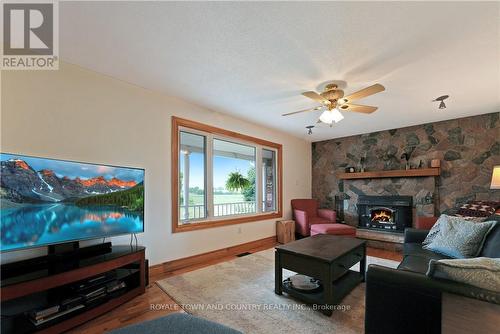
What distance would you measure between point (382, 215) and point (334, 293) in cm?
318

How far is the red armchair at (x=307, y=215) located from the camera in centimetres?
460

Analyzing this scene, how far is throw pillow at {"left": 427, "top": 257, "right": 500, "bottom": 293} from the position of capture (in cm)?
108

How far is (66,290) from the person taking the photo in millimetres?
1848

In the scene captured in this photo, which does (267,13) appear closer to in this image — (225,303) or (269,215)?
(225,303)

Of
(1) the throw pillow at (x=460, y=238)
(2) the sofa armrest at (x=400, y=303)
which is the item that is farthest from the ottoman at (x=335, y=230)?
(2) the sofa armrest at (x=400, y=303)

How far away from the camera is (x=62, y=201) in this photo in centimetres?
191

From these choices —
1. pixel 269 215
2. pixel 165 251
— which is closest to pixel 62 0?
pixel 165 251

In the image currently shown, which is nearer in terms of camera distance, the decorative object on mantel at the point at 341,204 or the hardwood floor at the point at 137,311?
the hardwood floor at the point at 137,311

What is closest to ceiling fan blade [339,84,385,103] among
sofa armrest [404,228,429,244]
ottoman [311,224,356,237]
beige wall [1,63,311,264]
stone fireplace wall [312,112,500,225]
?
sofa armrest [404,228,429,244]

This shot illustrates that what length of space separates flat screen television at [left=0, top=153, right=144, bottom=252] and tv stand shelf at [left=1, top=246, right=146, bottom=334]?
192 millimetres

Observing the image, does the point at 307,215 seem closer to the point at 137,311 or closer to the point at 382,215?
the point at 382,215

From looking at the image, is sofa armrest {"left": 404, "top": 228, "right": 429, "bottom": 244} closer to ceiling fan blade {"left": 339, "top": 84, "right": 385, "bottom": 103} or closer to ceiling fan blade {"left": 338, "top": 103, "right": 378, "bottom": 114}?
ceiling fan blade {"left": 338, "top": 103, "right": 378, "bottom": 114}

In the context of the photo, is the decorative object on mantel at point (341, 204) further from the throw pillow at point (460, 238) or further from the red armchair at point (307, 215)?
the throw pillow at point (460, 238)

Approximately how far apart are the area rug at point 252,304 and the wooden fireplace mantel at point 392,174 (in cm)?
237
